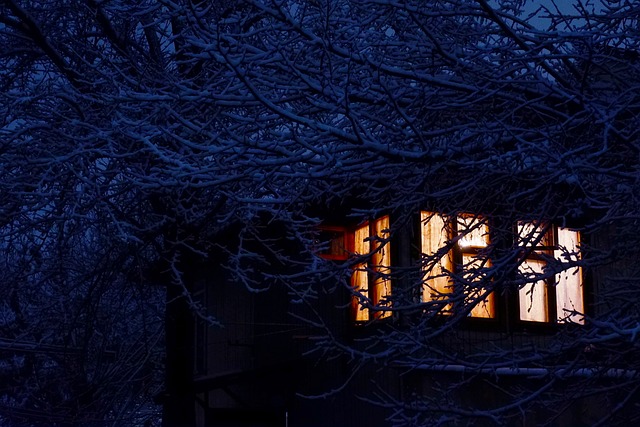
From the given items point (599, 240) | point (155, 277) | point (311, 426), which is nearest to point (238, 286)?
point (155, 277)

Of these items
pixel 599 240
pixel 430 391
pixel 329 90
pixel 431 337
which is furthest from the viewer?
pixel 599 240

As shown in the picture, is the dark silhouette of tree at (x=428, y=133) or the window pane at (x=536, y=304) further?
the window pane at (x=536, y=304)

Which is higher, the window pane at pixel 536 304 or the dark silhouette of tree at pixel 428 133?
the dark silhouette of tree at pixel 428 133

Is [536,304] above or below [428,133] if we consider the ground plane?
below

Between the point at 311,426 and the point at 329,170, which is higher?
the point at 329,170

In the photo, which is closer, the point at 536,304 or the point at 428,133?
the point at 428,133

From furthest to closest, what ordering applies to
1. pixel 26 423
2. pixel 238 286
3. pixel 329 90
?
1. pixel 26 423
2. pixel 238 286
3. pixel 329 90

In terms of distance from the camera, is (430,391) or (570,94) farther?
(430,391)

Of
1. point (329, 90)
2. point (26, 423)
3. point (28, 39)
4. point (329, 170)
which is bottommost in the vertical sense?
point (26, 423)

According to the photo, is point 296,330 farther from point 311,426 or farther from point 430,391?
point 430,391

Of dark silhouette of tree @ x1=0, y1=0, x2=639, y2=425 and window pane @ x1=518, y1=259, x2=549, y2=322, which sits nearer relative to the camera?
dark silhouette of tree @ x1=0, y1=0, x2=639, y2=425

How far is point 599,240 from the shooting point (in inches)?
602

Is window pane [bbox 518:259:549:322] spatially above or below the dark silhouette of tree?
below

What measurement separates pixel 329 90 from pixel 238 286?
14086 millimetres
